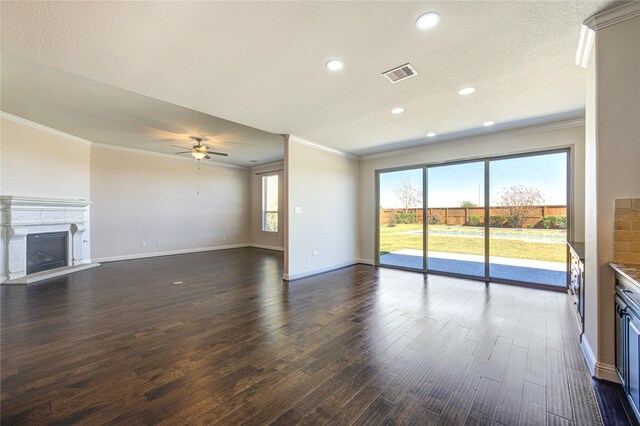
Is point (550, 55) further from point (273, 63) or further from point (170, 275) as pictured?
point (170, 275)

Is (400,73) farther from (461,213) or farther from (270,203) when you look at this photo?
(270,203)

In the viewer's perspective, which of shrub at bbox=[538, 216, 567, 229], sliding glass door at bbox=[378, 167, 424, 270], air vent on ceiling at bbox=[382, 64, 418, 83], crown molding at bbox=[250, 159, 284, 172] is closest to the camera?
air vent on ceiling at bbox=[382, 64, 418, 83]

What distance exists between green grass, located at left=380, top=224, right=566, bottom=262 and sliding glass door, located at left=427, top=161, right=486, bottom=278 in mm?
17

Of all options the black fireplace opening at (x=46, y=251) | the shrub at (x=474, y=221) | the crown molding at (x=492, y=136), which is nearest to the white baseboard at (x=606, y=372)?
the shrub at (x=474, y=221)

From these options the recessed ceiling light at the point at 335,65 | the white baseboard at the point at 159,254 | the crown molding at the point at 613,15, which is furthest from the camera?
the white baseboard at the point at 159,254

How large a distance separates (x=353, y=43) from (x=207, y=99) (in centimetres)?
200

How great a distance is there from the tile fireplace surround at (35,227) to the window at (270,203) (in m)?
4.79

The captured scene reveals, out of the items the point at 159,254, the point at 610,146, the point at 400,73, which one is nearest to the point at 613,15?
the point at 610,146

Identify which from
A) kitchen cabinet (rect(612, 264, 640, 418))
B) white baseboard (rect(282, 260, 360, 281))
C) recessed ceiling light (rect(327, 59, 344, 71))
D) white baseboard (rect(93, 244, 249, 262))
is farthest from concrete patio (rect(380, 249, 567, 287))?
white baseboard (rect(93, 244, 249, 262))

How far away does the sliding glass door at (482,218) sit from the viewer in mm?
4375

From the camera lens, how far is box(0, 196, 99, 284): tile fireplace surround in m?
4.55

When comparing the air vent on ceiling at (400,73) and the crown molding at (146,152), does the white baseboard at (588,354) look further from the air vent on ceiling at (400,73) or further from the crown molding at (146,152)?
the crown molding at (146,152)

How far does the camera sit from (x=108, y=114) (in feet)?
14.5

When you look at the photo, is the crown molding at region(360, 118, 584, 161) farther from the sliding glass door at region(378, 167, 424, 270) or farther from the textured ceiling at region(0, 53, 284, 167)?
the textured ceiling at region(0, 53, 284, 167)
